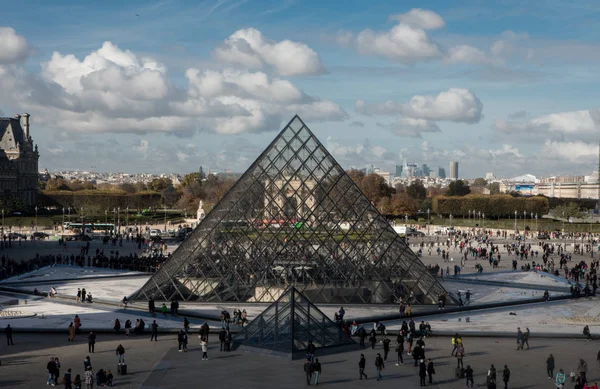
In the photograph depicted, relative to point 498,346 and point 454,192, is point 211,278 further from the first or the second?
point 454,192

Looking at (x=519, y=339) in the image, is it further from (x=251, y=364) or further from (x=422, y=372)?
(x=251, y=364)

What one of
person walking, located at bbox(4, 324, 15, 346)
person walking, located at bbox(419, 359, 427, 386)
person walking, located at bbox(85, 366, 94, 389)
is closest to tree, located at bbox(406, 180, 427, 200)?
person walking, located at bbox(4, 324, 15, 346)

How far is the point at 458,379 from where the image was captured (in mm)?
19484

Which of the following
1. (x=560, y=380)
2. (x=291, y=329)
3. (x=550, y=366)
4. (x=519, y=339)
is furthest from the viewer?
(x=519, y=339)

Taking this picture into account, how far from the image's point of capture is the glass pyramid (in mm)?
22062

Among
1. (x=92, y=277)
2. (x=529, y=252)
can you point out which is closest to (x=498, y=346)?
(x=92, y=277)

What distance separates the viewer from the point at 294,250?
1238 inches

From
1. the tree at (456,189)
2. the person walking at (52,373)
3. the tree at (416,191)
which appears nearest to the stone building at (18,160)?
the tree at (416,191)

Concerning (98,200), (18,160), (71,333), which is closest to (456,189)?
(98,200)

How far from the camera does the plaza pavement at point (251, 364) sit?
1888 cm

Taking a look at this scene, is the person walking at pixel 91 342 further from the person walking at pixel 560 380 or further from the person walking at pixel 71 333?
the person walking at pixel 560 380

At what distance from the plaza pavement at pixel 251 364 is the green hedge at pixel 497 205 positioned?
8398 centimetres

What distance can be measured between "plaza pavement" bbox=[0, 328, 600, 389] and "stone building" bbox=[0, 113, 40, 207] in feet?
331

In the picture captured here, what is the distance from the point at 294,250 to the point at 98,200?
8930 cm
